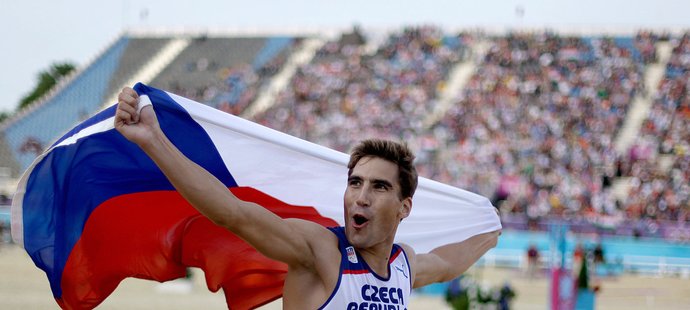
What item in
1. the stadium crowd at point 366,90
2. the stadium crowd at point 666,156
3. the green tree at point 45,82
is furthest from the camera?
the green tree at point 45,82

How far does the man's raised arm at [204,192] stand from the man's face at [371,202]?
0.80ft

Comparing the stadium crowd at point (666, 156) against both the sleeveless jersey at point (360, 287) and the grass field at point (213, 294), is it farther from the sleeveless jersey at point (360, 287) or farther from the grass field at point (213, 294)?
the sleeveless jersey at point (360, 287)

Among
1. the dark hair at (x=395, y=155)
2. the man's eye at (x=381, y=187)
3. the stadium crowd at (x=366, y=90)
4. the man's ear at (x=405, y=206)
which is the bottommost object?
the man's ear at (x=405, y=206)

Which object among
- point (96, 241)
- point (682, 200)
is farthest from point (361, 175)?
point (682, 200)

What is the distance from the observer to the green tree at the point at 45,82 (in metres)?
93.3

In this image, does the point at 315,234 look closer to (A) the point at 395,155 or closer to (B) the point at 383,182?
(B) the point at 383,182

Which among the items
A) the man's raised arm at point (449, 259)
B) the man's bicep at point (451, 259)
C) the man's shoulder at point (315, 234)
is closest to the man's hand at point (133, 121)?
the man's shoulder at point (315, 234)

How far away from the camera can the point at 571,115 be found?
35.7m

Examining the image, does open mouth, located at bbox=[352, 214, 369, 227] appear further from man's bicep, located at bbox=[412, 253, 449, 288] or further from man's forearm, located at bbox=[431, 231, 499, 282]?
man's forearm, located at bbox=[431, 231, 499, 282]

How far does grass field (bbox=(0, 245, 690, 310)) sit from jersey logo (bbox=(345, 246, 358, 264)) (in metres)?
12.3

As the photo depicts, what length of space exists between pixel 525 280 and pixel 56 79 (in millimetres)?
80328

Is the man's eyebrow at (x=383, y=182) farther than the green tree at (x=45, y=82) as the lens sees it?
No

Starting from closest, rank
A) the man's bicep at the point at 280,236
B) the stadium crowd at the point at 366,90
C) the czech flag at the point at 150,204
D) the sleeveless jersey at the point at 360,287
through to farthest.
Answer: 1. the man's bicep at the point at 280,236
2. the sleeveless jersey at the point at 360,287
3. the czech flag at the point at 150,204
4. the stadium crowd at the point at 366,90

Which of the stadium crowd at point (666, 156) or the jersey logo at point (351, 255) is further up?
the stadium crowd at point (666, 156)
